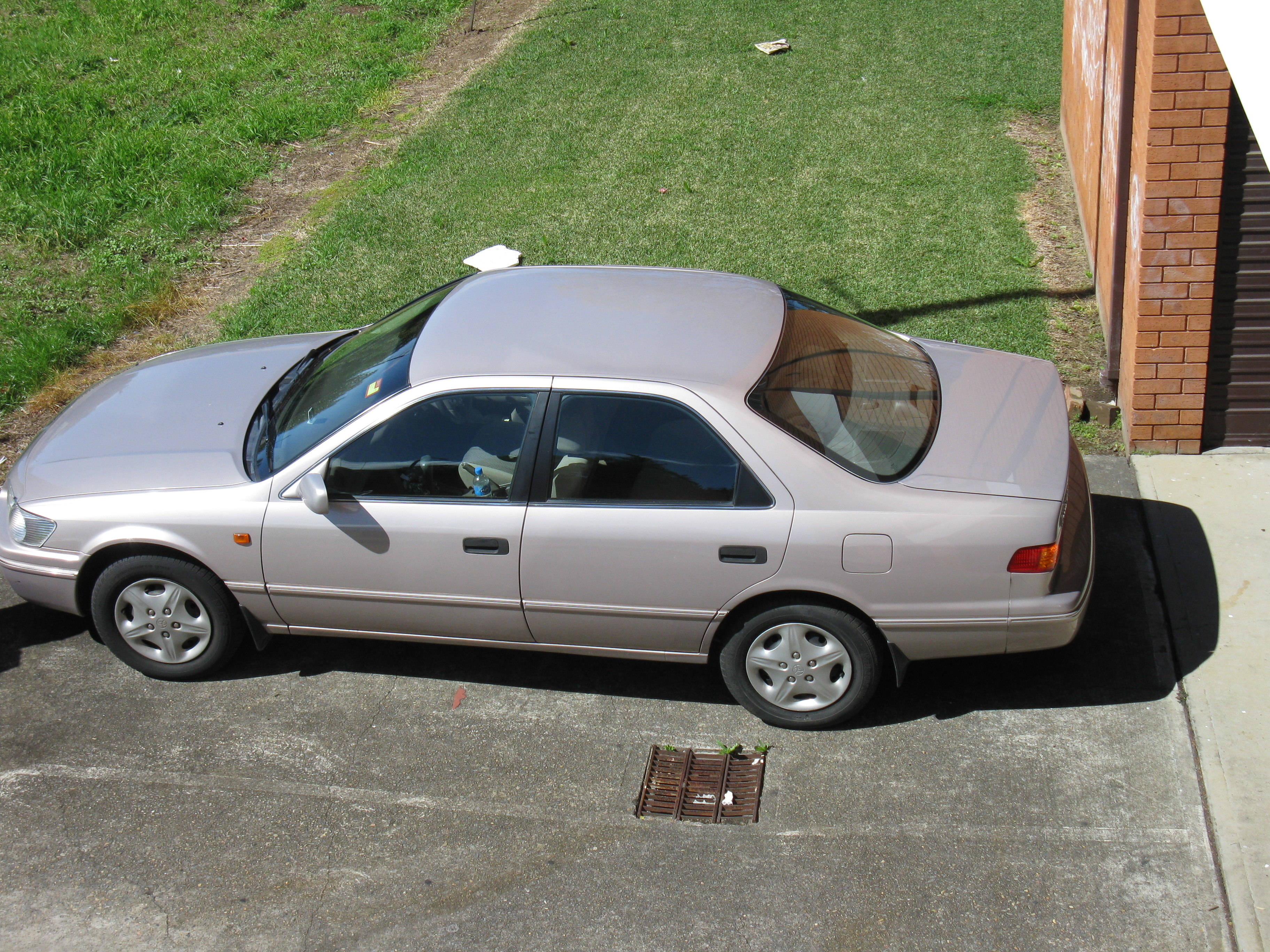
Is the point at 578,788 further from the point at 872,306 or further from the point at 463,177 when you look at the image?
the point at 463,177

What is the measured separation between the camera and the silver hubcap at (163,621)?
5.09 meters

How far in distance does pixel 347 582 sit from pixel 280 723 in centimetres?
75

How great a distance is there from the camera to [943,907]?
4051mm

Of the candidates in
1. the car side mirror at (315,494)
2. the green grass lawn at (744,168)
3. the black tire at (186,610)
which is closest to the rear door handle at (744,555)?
the car side mirror at (315,494)

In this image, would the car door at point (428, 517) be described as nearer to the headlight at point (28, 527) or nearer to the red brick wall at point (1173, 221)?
the headlight at point (28, 527)

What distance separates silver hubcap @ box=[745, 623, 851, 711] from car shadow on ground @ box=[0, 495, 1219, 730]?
267 mm

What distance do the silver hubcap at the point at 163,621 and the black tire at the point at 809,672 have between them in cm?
236

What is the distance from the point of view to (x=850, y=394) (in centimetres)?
489

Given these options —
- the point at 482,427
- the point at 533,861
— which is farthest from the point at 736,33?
the point at 533,861

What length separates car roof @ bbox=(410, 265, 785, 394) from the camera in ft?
15.5

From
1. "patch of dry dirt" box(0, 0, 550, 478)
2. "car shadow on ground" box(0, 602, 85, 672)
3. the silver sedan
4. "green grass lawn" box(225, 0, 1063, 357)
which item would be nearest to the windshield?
the silver sedan

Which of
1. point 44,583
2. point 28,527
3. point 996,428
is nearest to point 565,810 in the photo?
point 996,428

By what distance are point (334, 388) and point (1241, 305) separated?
16.8 ft

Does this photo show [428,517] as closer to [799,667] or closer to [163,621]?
Answer: [163,621]
